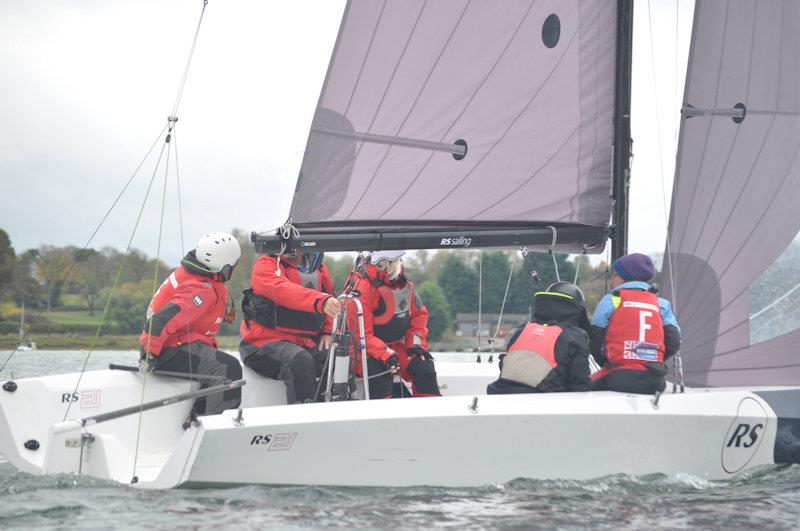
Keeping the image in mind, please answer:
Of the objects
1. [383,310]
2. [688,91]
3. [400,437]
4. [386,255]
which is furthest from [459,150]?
[400,437]

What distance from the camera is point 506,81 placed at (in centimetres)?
573

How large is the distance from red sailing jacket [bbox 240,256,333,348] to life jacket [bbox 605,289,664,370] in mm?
1539

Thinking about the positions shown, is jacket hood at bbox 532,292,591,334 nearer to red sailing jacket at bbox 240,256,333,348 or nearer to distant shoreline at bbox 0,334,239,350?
red sailing jacket at bbox 240,256,333,348

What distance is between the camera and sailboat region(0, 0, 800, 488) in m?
4.44

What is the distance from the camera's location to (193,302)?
5316 mm

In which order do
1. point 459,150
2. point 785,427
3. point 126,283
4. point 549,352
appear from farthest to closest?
1. point 126,283
2. point 459,150
3. point 785,427
4. point 549,352

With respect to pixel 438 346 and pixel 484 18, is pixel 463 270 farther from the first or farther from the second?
pixel 484 18

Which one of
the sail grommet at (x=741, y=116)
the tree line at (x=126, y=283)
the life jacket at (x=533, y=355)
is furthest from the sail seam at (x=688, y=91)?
the tree line at (x=126, y=283)

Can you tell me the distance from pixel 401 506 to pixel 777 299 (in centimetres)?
292

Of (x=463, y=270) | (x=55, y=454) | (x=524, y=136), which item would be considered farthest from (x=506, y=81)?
(x=463, y=270)

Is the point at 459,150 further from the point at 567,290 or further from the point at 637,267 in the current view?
the point at 637,267

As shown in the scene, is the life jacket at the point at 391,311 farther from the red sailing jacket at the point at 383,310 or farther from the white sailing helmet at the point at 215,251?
the white sailing helmet at the point at 215,251

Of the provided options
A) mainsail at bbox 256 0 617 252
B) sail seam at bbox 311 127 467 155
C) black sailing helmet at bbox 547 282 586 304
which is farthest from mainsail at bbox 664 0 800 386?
sail seam at bbox 311 127 467 155

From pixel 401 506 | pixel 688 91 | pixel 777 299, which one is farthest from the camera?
pixel 688 91
